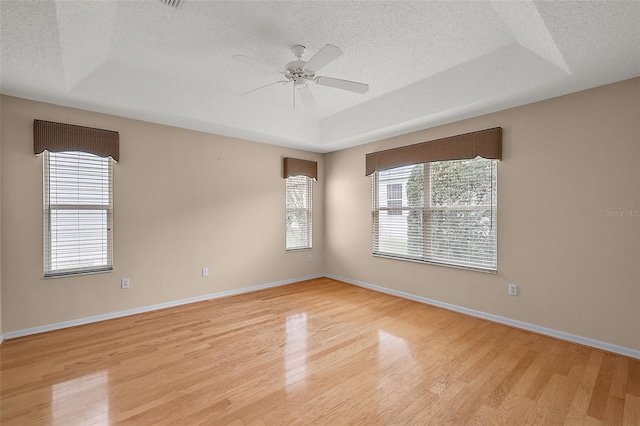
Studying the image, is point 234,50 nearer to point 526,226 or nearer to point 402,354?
point 402,354

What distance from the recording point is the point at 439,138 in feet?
13.3

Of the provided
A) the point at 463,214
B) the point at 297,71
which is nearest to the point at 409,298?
the point at 463,214

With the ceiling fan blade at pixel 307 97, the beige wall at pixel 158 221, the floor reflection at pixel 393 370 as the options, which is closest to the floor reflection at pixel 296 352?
the floor reflection at pixel 393 370

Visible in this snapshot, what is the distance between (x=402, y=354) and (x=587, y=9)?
292 cm

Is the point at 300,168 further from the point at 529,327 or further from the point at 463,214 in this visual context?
the point at 529,327

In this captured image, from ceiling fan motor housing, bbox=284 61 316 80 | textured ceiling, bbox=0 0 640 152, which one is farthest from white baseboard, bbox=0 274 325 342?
ceiling fan motor housing, bbox=284 61 316 80

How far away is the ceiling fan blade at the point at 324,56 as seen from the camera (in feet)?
7.30

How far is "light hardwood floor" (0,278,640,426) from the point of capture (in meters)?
1.92

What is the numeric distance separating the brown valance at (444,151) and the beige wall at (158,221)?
1500 mm

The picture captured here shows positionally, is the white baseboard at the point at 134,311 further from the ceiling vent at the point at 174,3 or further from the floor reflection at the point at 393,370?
the ceiling vent at the point at 174,3

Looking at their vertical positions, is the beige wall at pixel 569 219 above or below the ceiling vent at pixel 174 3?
below

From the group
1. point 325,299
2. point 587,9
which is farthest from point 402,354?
point 587,9

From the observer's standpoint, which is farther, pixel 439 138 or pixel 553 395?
pixel 439 138

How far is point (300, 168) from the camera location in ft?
17.6
